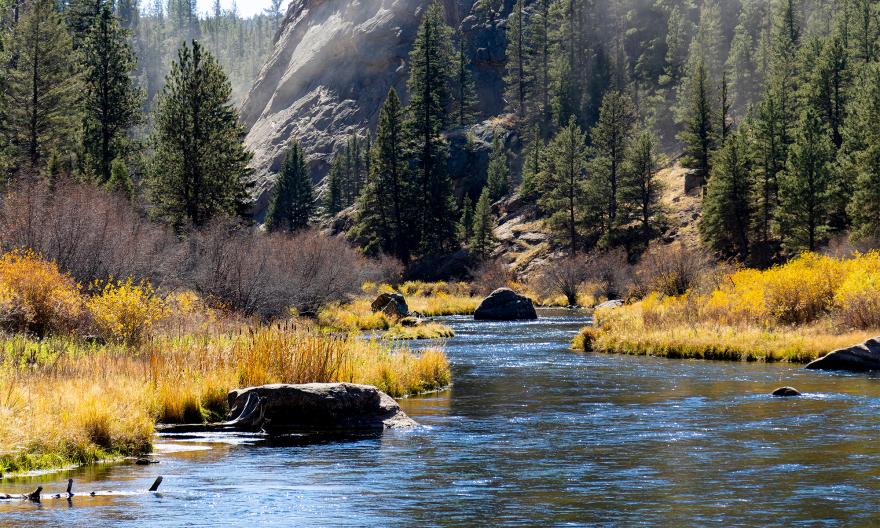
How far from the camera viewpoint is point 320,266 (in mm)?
63156

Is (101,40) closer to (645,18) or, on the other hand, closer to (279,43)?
(645,18)

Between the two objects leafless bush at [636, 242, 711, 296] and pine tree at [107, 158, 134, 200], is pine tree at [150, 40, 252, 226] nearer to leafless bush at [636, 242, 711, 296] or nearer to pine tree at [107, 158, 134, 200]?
pine tree at [107, 158, 134, 200]

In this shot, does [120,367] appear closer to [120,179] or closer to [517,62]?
[120,179]

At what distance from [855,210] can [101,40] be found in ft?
186

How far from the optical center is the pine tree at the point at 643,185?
3839 inches

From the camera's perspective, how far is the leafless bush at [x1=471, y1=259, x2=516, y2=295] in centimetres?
9588

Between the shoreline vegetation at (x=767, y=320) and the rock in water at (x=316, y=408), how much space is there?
20.6 m

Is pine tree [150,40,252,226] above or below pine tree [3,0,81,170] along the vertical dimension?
below

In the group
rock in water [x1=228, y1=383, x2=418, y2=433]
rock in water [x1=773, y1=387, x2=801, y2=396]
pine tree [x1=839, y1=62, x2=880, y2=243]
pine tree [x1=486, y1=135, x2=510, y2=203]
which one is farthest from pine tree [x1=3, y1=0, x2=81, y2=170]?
rock in water [x1=773, y1=387, x2=801, y2=396]

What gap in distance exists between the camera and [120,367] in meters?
22.9

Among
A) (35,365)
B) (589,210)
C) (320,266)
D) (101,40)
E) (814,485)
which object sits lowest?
(814,485)

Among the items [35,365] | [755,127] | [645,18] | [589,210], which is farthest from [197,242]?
[645,18]

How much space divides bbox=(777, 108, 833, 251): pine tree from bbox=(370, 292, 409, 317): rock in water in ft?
93.4

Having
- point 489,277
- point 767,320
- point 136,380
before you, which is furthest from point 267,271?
point 489,277
